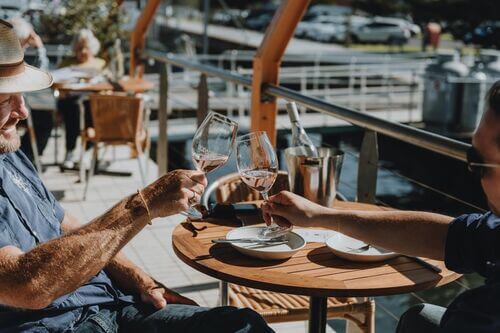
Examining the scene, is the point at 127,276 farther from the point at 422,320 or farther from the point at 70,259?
the point at 422,320

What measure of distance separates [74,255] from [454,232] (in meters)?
0.98

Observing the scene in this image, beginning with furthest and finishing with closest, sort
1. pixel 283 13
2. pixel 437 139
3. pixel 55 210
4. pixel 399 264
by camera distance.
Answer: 1. pixel 283 13
2. pixel 437 139
3. pixel 55 210
4. pixel 399 264

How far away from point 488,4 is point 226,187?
1295 inches

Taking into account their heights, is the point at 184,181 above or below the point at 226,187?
above

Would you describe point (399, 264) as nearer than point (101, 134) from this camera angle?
Yes

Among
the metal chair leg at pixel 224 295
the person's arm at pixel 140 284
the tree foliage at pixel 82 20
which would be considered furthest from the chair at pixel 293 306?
the tree foliage at pixel 82 20

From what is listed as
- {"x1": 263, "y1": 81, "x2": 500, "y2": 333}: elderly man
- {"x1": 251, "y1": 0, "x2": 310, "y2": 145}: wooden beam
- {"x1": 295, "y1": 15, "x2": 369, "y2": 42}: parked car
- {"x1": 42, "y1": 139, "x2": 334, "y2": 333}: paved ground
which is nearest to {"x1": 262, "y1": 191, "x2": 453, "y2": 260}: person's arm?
{"x1": 263, "y1": 81, "x2": 500, "y2": 333}: elderly man

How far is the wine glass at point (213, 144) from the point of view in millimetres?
1878

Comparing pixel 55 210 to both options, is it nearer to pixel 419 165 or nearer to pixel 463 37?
pixel 419 165

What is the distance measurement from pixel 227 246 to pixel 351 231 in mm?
358

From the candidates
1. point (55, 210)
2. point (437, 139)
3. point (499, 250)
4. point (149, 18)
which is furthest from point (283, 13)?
point (149, 18)

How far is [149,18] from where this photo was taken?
22.0 feet

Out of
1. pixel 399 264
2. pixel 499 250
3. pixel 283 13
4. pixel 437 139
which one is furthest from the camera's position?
pixel 283 13

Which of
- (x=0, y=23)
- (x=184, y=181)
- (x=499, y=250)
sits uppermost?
(x=0, y=23)
